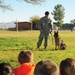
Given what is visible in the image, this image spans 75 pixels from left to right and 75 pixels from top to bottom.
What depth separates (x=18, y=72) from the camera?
201 inches

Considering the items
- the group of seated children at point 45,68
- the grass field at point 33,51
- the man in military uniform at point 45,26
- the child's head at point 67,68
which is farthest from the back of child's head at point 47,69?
the man in military uniform at point 45,26

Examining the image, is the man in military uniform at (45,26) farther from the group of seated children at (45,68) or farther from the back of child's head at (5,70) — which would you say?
the back of child's head at (5,70)

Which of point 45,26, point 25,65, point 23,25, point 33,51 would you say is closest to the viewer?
point 25,65

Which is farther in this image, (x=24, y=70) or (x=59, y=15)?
(x=59, y=15)

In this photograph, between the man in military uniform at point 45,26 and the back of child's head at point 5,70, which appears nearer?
the back of child's head at point 5,70

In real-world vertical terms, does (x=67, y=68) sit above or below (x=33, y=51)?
above

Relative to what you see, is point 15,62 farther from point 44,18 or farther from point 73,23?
point 73,23

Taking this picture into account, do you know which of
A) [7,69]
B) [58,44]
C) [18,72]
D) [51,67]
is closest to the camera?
[51,67]

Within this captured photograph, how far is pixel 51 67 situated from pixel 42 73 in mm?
117

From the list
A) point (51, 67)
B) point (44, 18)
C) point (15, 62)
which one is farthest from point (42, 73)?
point (44, 18)

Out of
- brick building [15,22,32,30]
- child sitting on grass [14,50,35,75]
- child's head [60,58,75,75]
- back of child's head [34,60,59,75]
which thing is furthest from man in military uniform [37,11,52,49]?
brick building [15,22,32,30]

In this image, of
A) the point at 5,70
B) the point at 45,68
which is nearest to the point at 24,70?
the point at 5,70

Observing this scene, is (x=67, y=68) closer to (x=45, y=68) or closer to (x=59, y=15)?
(x=45, y=68)

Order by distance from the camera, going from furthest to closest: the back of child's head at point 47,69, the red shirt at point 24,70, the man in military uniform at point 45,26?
the man in military uniform at point 45,26
the red shirt at point 24,70
the back of child's head at point 47,69
